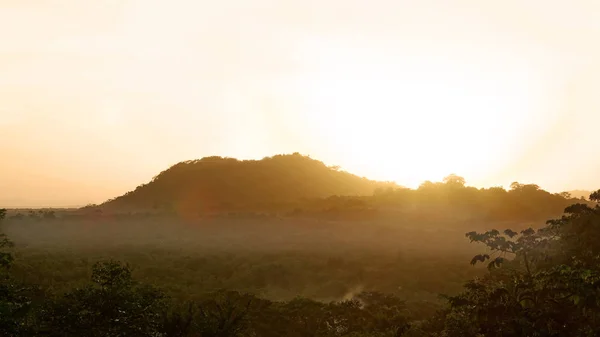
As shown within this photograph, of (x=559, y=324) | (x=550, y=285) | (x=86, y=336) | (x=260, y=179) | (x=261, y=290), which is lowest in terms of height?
(x=261, y=290)

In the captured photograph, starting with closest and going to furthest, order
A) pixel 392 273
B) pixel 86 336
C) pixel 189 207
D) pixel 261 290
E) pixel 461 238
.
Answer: pixel 86 336, pixel 261 290, pixel 392 273, pixel 461 238, pixel 189 207

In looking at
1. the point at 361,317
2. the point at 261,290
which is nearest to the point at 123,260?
the point at 261,290

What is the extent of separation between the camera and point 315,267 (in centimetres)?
4078

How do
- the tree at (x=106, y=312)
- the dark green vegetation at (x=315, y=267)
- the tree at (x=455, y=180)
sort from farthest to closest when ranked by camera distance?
the tree at (x=455, y=180) < the tree at (x=106, y=312) < the dark green vegetation at (x=315, y=267)

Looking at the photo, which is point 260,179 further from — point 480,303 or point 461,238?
point 480,303

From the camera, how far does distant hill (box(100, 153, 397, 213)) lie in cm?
10238

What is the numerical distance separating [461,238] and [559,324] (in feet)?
157

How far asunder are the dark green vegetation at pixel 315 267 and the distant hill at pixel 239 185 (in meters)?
1.59

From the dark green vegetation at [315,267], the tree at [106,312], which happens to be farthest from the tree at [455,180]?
the tree at [106,312]

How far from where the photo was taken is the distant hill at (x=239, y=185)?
102 m

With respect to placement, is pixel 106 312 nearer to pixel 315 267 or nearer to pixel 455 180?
pixel 315 267

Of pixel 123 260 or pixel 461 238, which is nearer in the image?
pixel 123 260

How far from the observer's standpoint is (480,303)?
888 cm

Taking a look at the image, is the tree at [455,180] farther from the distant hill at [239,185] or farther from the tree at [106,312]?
the tree at [106,312]
